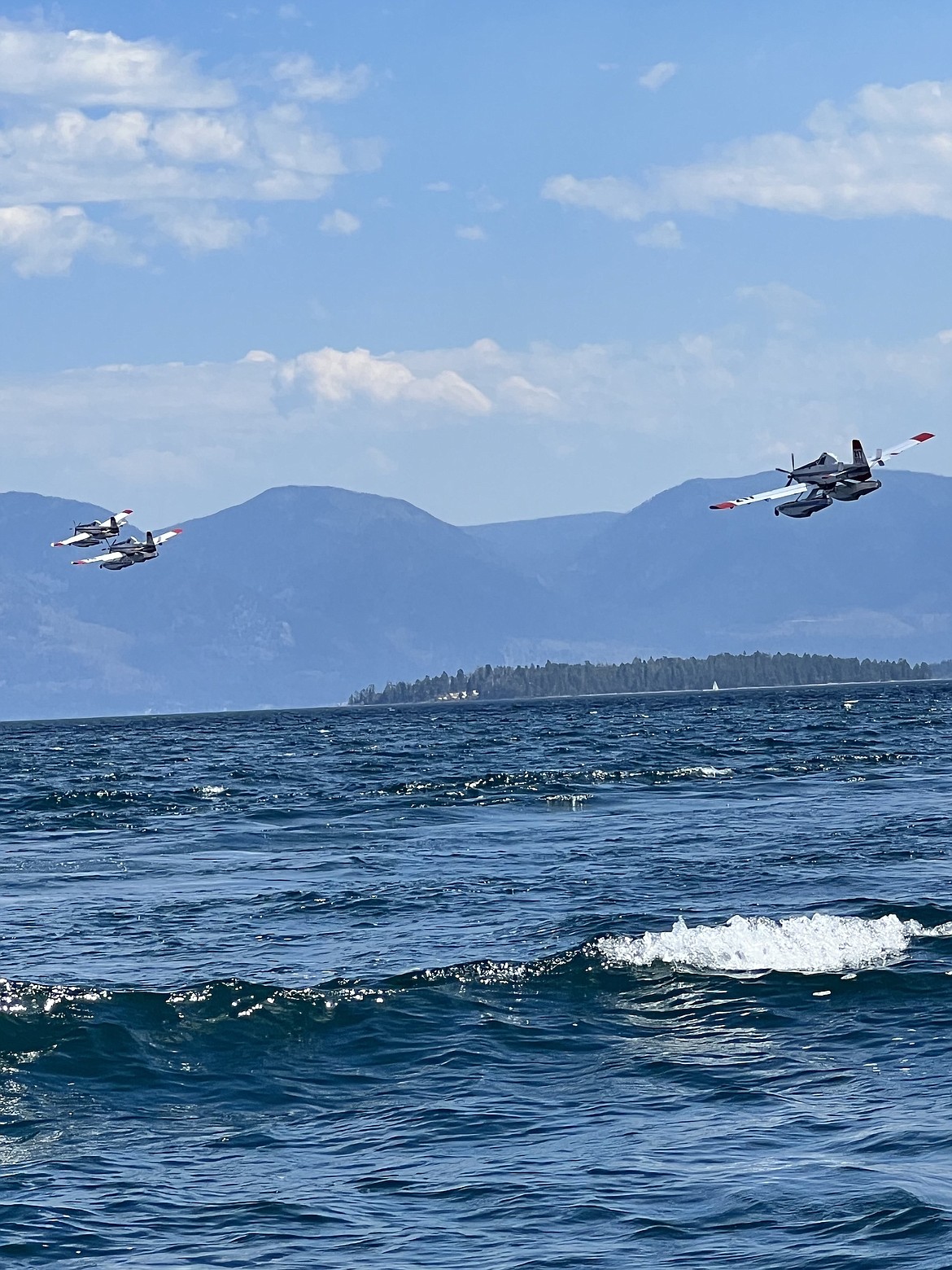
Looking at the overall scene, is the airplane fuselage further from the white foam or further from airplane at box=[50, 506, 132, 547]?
the white foam

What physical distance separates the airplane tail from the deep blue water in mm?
15144

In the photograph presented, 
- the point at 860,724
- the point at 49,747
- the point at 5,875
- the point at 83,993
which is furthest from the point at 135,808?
the point at 49,747

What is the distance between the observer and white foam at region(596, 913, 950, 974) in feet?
99.6

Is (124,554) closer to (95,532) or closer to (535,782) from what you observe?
(95,532)

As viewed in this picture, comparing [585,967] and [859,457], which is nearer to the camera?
[585,967]

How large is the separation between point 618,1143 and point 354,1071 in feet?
17.8

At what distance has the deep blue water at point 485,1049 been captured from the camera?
1802 centimetres

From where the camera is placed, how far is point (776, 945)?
3133 centimetres

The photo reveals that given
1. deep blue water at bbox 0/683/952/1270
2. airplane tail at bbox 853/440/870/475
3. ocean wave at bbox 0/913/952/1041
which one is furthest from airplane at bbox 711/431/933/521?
ocean wave at bbox 0/913/952/1041

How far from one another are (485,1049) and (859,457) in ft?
146

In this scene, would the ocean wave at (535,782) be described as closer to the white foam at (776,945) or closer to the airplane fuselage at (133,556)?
the airplane fuselage at (133,556)

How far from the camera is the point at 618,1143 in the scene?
20.5 metres

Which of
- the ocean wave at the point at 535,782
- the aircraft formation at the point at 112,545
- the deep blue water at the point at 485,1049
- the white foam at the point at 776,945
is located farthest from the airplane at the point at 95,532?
the white foam at the point at 776,945

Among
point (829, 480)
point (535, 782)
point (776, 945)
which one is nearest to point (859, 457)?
point (829, 480)
